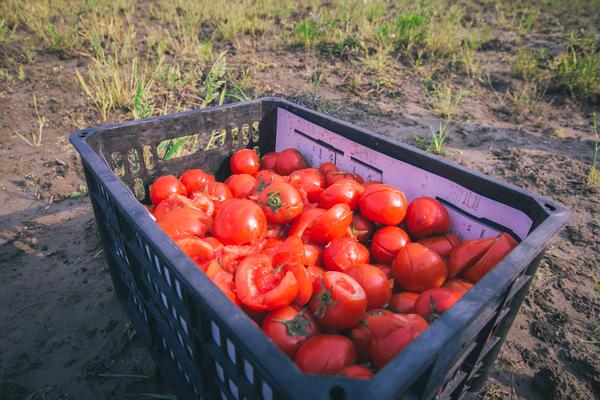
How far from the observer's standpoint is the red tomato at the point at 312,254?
1.65 metres

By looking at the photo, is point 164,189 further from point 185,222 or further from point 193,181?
point 185,222

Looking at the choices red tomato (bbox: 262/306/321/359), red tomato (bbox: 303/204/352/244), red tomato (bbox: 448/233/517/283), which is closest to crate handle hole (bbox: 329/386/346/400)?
red tomato (bbox: 262/306/321/359)

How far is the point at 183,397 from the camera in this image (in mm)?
1509

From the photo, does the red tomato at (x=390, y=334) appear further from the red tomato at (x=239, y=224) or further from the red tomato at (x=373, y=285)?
the red tomato at (x=239, y=224)

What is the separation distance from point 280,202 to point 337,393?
1131mm

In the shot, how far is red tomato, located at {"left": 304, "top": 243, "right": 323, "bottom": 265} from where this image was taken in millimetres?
1651

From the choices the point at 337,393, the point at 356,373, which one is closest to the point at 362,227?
the point at 356,373

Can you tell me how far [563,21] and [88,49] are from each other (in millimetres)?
8230

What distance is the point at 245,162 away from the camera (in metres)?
2.26

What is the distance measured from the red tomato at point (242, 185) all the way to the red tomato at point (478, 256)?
1.06 metres

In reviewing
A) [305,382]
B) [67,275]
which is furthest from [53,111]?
[305,382]

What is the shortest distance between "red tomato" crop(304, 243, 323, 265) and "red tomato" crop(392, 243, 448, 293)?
355mm

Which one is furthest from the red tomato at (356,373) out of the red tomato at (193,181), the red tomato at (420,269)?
the red tomato at (193,181)

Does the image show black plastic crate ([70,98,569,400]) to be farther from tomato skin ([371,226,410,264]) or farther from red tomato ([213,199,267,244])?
red tomato ([213,199,267,244])
